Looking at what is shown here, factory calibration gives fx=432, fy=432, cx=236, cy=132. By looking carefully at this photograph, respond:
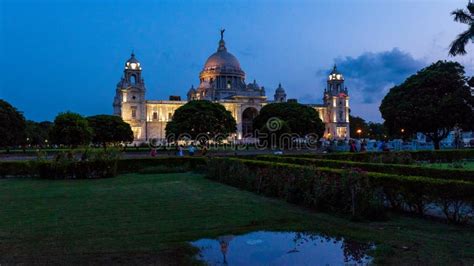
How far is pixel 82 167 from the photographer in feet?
73.9

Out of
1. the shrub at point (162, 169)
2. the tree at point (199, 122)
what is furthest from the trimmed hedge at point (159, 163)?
the tree at point (199, 122)

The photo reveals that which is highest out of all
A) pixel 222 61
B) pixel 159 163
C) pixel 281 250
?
pixel 222 61

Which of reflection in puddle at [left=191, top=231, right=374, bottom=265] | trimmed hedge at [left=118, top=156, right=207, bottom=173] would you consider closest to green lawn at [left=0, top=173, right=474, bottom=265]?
reflection in puddle at [left=191, top=231, right=374, bottom=265]

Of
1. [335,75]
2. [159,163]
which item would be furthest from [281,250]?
[335,75]

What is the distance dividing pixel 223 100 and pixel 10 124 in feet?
195

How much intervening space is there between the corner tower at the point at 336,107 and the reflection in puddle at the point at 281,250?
104m

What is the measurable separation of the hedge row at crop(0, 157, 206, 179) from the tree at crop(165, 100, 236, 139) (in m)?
30.9

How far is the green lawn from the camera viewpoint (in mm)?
7297

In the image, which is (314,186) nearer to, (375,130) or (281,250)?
(281,250)

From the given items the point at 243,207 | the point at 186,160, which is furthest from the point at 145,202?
the point at 186,160

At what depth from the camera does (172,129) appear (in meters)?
58.1

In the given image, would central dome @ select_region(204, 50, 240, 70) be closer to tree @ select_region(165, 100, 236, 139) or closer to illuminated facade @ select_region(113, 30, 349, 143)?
illuminated facade @ select_region(113, 30, 349, 143)

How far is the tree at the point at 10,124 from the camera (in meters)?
46.8

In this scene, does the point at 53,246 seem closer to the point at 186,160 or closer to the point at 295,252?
the point at 295,252
